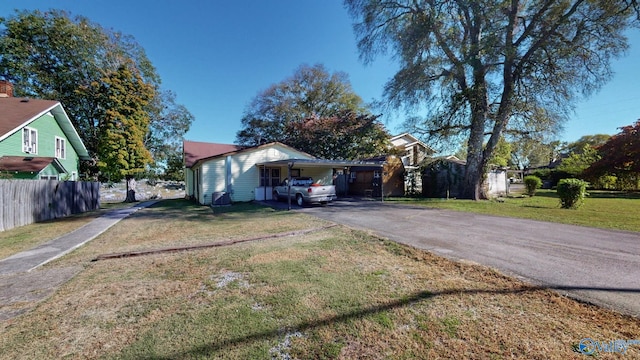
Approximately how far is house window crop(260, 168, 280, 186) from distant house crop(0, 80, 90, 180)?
11003mm

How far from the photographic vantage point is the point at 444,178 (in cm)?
1830

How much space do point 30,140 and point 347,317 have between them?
68.0 ft

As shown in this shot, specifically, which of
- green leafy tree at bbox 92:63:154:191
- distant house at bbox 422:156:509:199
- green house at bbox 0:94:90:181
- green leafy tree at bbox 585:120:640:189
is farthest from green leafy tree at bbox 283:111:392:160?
green leafy tree at bbox 585:120:640:189

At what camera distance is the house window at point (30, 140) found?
13.7 m

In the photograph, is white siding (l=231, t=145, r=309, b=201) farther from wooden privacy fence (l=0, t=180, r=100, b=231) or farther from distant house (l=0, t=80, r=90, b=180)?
distant house (l=0, t=80, r=90, b=180)

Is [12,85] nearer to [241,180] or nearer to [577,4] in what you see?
[241,180]

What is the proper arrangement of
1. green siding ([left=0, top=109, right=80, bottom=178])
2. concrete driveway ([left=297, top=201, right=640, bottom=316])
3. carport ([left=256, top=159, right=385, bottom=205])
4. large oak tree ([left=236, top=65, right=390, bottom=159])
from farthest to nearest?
large oak tree ([left=236, top=65, right=390, bottom=159]), carport ([left=256, top=159, right=385, bottom=205]), green siding ([left=0, top=109, right=80, bottom=178]), concrete driveway ([left=297, top=201, right=640, bottom=316])

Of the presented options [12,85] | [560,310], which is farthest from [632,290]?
[12,85]

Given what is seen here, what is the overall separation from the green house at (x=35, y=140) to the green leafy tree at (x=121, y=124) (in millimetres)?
1923

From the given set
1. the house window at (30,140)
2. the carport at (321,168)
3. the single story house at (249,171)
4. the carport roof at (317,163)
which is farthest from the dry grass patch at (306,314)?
the house window at (30,140)

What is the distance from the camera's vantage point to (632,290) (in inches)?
132

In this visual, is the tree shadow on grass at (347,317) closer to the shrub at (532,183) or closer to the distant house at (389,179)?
the distant house at (389,179)

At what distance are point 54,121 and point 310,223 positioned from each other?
63.6 feet

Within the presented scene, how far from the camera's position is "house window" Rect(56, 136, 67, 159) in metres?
16.4
